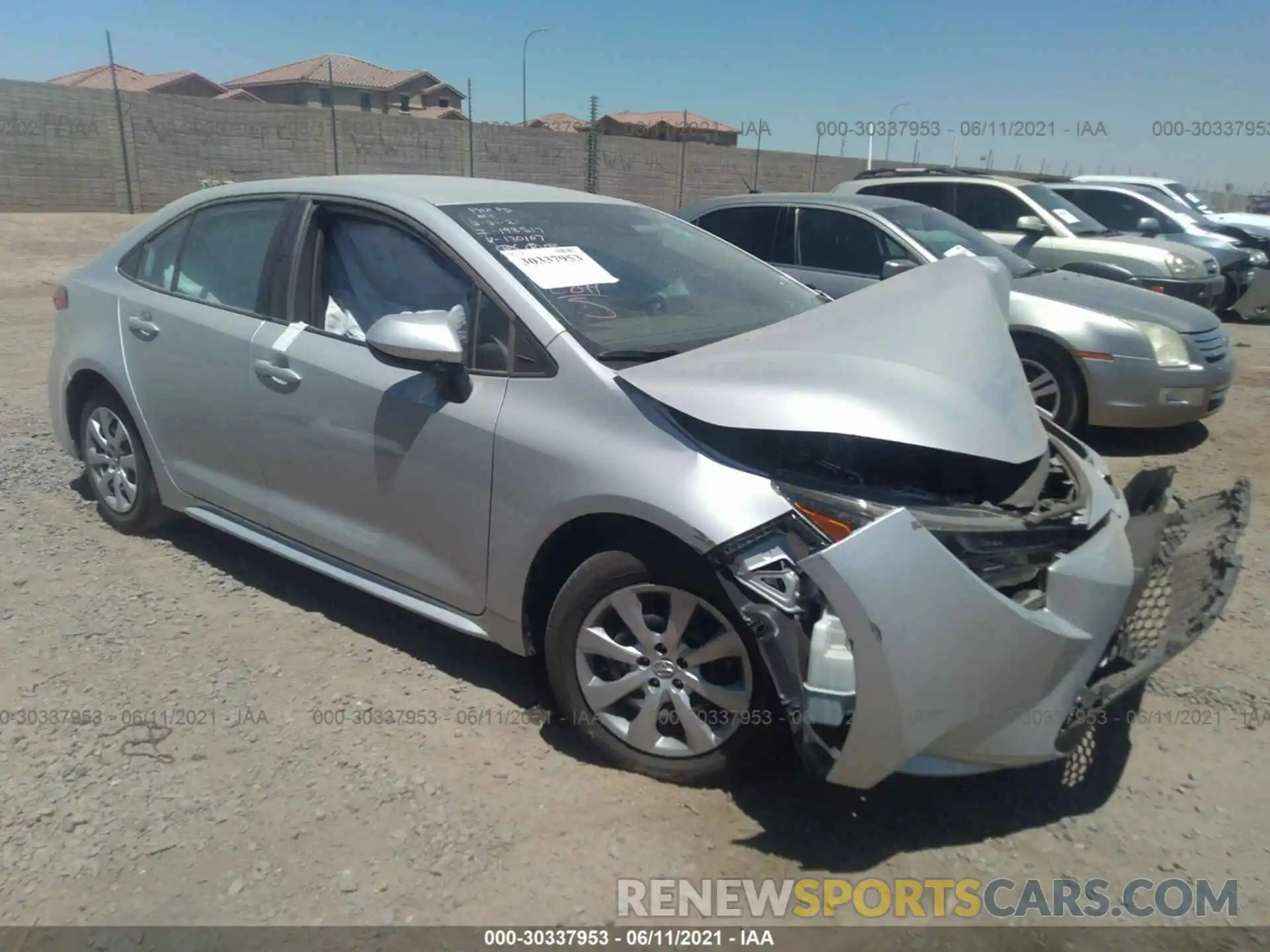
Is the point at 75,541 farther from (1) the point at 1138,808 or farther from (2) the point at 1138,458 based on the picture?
(2) the point at 1138,458

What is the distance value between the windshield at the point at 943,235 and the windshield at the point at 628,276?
3050 millimetres

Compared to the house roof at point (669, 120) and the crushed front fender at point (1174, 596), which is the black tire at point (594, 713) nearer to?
A: the crushed front fender at point (1174, 596)

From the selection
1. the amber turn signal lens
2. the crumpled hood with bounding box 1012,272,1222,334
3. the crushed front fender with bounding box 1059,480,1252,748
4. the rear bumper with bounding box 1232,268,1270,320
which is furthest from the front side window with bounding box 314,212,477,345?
the rear bumper with bounding box 1232,268,1270,320

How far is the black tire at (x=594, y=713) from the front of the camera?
2633mm

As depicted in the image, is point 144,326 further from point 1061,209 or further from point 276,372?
point 1061,209

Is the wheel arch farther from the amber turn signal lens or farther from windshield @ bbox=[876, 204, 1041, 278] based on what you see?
the amber turn signal lens

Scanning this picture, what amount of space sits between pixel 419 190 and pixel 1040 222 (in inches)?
276

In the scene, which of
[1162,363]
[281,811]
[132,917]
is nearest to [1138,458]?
[1162,363]

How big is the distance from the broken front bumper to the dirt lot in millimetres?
399

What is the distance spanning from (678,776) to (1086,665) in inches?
45.4

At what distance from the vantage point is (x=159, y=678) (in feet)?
11.4

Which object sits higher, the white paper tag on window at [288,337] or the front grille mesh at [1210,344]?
the white paper tag on window at [288,337]

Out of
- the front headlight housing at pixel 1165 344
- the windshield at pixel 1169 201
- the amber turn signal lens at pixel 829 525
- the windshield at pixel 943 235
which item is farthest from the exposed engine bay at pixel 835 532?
the windshield at pixel 1169 201

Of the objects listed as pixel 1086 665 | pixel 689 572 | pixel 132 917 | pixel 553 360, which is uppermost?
pixel 553 360
